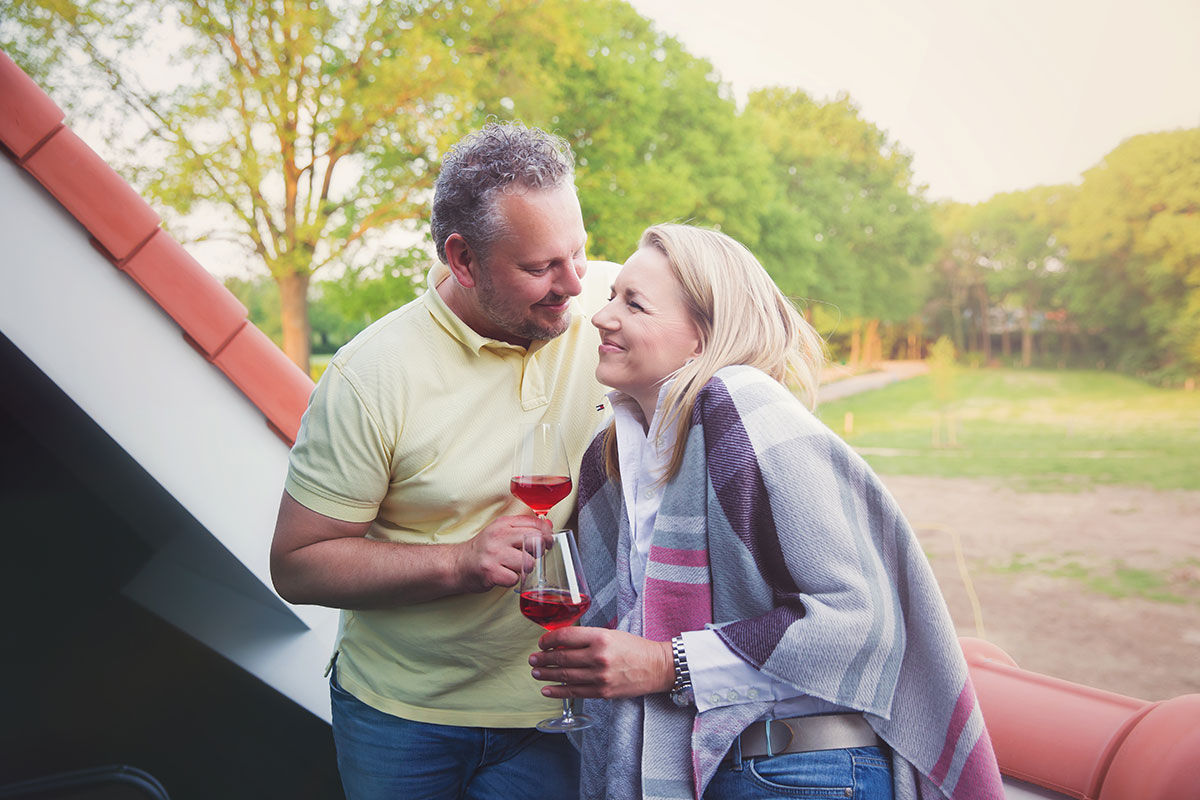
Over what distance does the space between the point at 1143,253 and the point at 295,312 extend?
11.4 metres

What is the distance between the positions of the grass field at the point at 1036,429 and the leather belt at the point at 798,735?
12.0 m

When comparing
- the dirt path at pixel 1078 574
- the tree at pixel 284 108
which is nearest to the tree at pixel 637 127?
the tree at pixel 284 108

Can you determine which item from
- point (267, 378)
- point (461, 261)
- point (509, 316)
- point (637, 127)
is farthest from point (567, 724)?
point (637, 127)

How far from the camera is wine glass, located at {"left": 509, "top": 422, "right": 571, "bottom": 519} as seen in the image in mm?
Answer: 1343

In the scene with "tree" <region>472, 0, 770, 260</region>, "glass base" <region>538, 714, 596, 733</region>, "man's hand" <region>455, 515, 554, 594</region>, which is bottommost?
"glass base" <region>538, 714, 596, 733</region>

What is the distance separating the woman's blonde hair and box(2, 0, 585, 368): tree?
1172cm

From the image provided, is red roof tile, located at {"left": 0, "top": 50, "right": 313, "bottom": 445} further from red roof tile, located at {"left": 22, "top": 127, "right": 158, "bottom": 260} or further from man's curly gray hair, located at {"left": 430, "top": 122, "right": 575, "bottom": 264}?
man's curly gray hair, located at {"left": 430, "top": 122, "right": 575, "bottom": 264}

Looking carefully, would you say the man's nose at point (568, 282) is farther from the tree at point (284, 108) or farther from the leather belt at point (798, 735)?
the tree at point (284, 108)

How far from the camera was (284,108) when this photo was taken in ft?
42.0

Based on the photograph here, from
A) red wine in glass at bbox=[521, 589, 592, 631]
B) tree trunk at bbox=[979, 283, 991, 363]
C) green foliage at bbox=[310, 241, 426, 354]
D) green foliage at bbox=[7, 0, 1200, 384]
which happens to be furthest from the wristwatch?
tree trunk at bbox=[979, 283, 991, 363]

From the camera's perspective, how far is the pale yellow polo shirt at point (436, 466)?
1.46 meters

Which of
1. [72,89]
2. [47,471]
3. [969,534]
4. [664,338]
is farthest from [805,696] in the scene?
[969,534]

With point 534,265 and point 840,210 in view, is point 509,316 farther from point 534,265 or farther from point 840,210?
Result: point 840,210

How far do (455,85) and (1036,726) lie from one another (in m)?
12.6
